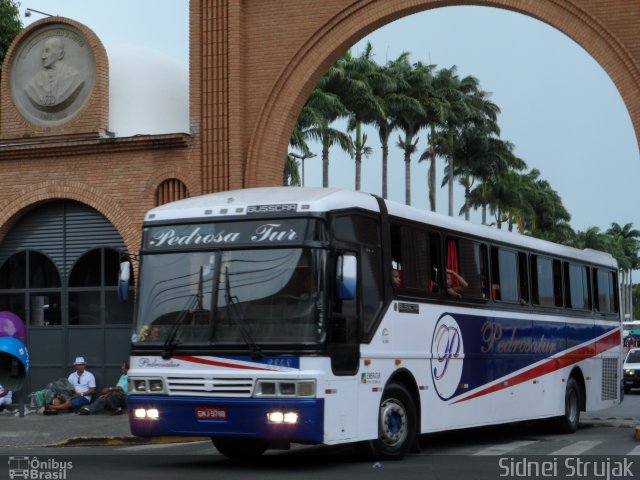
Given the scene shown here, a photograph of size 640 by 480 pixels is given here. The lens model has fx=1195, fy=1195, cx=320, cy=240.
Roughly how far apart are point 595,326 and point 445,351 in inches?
261

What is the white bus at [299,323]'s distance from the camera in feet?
40.3

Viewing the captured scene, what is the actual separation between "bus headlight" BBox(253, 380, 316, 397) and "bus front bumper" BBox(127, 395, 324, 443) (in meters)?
0.06

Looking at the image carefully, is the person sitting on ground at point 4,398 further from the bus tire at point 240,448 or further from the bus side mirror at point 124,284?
the bus side mirror at point 124,284

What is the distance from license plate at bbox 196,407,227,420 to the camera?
40.5 ft

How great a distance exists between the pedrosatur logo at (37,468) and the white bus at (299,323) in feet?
3.04

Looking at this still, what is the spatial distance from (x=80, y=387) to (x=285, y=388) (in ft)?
37.6

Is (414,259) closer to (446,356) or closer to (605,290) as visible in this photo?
(446,356)

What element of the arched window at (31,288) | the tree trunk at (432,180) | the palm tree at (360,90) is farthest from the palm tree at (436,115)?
the arched window at (31,288)

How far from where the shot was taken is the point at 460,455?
47.6 ft

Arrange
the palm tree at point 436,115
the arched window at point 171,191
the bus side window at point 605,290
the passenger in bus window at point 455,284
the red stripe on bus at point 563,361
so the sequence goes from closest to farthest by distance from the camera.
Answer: the passenger in bus window at point 455,284, the red stripe on bus at point 563,361, the bus side window at point 605,290, the arched window at point 171,191, the palm tree at point 436,115

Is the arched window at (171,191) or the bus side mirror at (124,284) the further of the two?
the arched window at (171,191)

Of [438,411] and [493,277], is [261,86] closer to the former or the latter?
[493,277]

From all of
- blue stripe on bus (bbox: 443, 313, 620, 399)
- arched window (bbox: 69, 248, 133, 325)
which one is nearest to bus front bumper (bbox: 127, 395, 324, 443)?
blue stripe on bus (bbox: 443, 313, 620, 399)

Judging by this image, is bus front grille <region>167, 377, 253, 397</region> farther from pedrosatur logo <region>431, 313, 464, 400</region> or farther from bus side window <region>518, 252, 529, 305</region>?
bus side window <region>518, 252, 529, 305</region>
